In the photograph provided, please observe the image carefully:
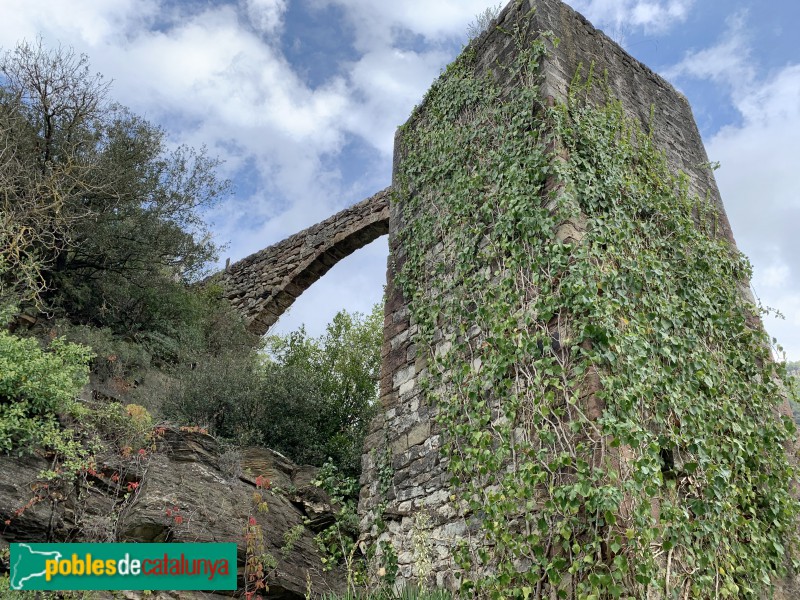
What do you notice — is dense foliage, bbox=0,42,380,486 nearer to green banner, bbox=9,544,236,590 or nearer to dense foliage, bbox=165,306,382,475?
dense foliage, bbox=165,306,382,475

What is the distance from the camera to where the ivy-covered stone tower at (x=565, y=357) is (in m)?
3.64

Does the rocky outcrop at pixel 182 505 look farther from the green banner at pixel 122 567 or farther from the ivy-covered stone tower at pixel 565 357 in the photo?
the ivy-covered stone tower at pixel 565 357

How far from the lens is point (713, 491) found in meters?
3.92

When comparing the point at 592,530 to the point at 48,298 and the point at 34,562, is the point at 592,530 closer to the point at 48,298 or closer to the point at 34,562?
the point at 34,562

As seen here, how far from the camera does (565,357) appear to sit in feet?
13.1

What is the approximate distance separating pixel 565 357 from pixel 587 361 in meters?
0.21

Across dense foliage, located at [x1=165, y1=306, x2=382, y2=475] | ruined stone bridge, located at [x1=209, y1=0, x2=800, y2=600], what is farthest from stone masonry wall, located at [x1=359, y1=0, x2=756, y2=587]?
dense foliage, located at [x1=165, y1=306, x2=382, y2=475]

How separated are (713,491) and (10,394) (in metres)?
5.01

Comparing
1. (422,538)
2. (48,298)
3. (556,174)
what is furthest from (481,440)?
(48,298)

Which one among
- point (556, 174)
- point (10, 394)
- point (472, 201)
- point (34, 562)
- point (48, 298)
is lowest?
point (34, 562)

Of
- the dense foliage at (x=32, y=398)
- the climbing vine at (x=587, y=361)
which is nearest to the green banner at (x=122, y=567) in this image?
the dense foliage at (x=32, y=398)

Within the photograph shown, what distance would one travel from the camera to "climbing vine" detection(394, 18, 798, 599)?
3.59 metres

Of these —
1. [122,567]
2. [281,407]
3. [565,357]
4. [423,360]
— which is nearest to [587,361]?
[565,357]

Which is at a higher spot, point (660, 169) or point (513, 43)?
point (513, 43)
